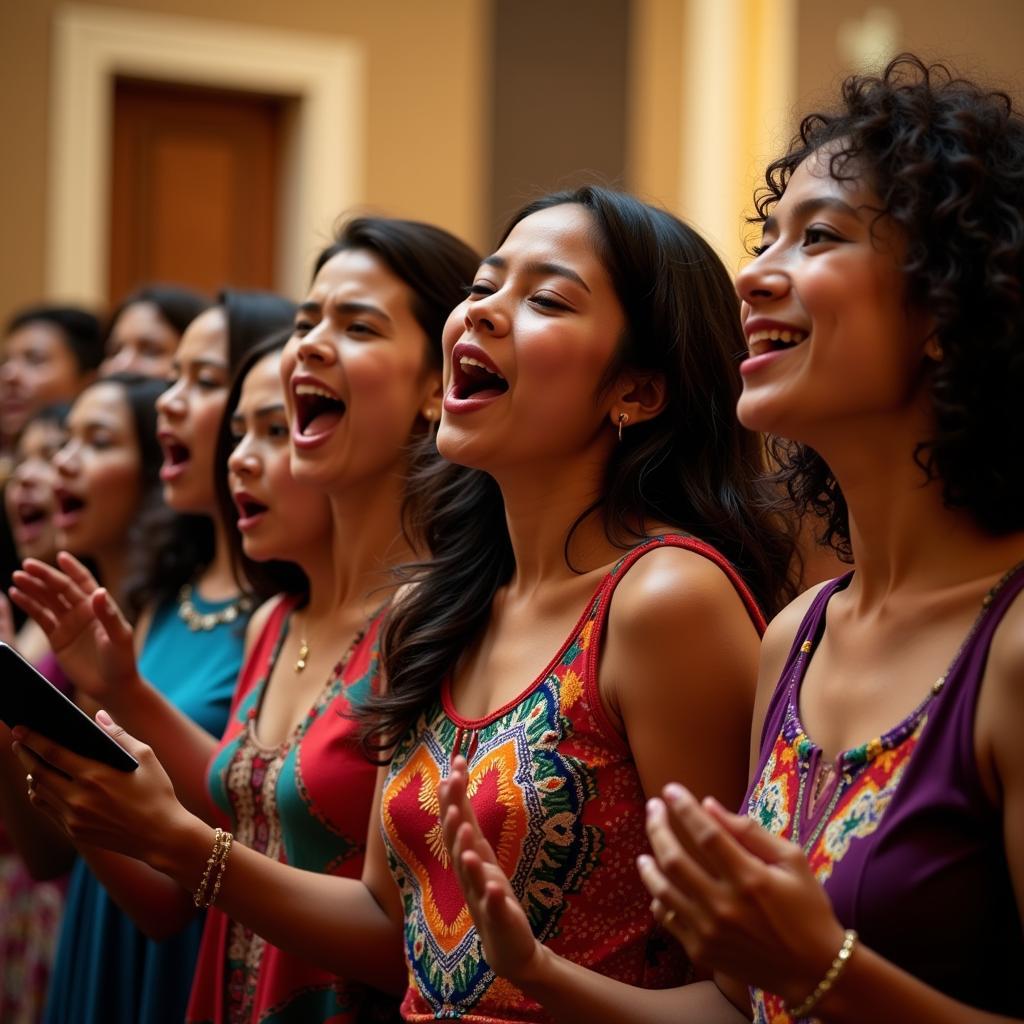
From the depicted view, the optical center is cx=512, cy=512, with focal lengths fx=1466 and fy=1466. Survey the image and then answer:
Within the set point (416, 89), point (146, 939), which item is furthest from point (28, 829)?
point (416, 89)

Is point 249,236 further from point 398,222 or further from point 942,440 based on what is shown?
point 942,440

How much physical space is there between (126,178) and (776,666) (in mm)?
5642

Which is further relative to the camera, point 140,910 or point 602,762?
point 140,910

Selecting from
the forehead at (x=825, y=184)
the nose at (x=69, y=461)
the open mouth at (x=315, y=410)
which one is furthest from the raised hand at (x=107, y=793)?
the nose at (x=69, y=461)

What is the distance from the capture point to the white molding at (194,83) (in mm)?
6012

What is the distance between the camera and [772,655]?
4.75 ft

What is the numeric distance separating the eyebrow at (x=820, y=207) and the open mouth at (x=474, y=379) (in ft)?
1.56

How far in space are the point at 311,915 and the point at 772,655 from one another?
72 centimetres

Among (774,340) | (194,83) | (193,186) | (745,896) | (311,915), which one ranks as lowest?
(311,915)

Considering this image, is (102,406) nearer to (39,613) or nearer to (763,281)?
(39,613)

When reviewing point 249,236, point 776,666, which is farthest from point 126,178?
point 776,666

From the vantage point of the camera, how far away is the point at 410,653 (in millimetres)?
1819

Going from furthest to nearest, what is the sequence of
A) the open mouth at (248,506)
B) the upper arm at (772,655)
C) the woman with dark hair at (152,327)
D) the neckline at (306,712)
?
1. the woman with dark hair at (152,327)
2. the open mouth at (248,506)
3. the neckline at (306,712)
4. the upper arm at (772,655)

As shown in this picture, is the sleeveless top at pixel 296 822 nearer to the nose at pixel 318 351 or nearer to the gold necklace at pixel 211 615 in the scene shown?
the nose at pixel 318 351
